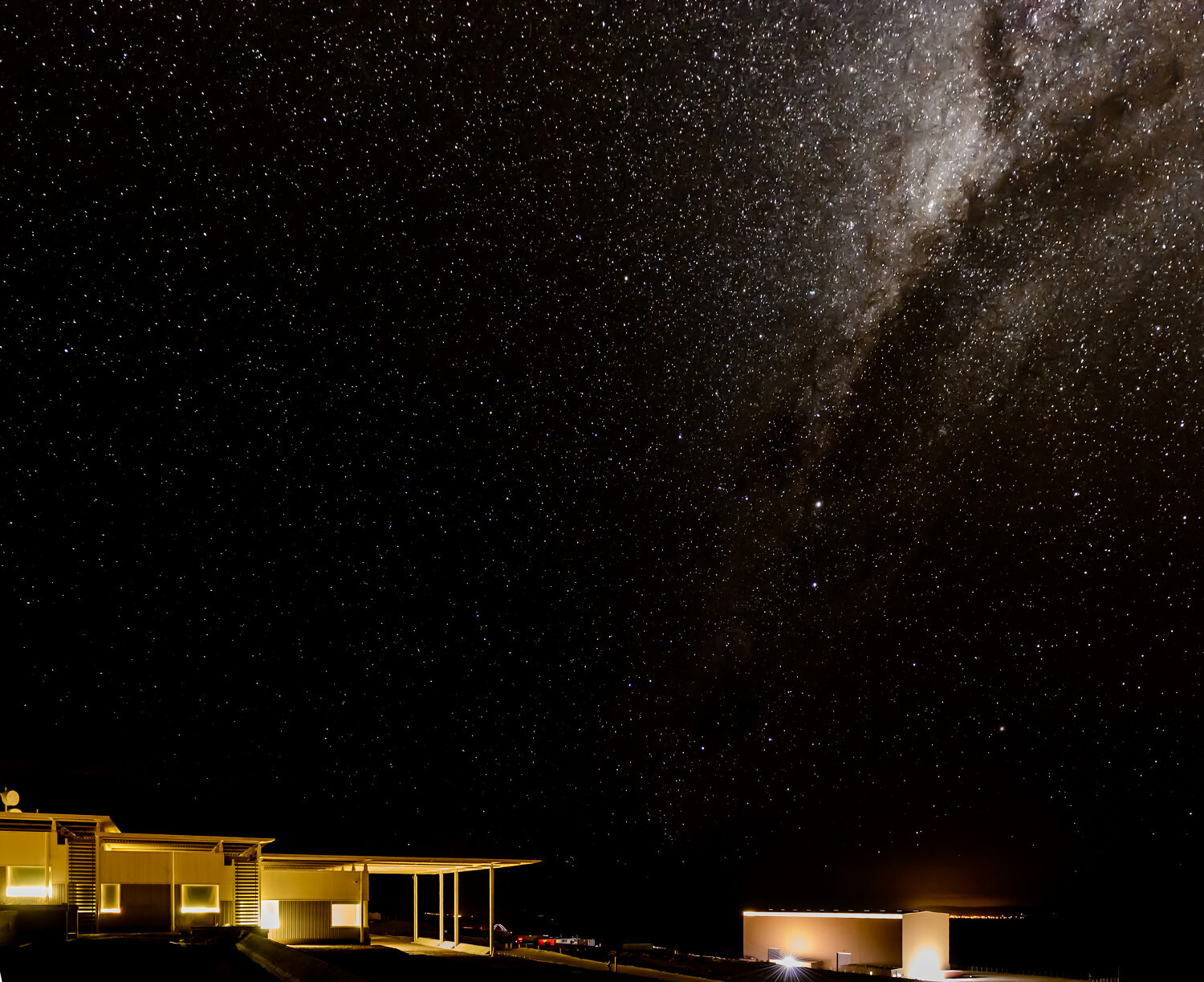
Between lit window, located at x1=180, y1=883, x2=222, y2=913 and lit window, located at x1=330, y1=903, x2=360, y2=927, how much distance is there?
10.3 ft

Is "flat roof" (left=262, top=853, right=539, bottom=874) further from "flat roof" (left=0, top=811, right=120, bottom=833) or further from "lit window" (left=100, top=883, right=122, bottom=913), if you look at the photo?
"flat roof" (left=0, top=811, right=120, bottom=833)

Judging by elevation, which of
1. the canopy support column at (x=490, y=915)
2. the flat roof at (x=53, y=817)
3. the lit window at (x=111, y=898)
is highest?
the flat roof at (x=53, y=817)

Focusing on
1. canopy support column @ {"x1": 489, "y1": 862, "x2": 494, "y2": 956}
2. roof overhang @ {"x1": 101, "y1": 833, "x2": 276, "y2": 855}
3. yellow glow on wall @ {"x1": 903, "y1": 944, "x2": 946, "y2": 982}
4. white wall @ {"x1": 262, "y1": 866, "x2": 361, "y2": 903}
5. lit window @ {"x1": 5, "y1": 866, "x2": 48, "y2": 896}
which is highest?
roof overhang @ {"x1": 101, "y1": 833, "x2": 276, "y2": 855}

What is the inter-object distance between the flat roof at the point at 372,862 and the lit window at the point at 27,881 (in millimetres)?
4510

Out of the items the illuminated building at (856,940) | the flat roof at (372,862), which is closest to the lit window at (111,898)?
the flat roof at (372,862)

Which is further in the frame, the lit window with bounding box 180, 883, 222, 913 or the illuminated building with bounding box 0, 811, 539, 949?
the lit window with bounding box 180, 883, 222, 913

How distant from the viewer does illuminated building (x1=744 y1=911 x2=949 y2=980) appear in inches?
1044

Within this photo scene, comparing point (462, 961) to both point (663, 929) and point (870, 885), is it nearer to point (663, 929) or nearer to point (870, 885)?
point (870, 885)

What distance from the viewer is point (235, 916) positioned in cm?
2016

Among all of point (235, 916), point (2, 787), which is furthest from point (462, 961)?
point (2, 787)

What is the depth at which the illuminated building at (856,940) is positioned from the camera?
87.0 ft

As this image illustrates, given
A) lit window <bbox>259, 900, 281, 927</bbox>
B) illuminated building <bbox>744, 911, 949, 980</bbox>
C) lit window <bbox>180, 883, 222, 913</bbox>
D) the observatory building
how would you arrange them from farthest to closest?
illuminated building <bbox>744, 911, 949, 980</bbox> → lit window <bbox>259, 900, 281, 927</bbox> → lit window <bbox>180, 883, 222, 913</bbox> → the observatory building

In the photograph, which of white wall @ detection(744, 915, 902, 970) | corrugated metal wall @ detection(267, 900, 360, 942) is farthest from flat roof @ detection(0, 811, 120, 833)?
white wall @ detection(744, 915, 902, 970)

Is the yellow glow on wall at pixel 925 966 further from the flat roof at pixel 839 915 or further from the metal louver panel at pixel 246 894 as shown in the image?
the metal louver panel at pixel 246 894
